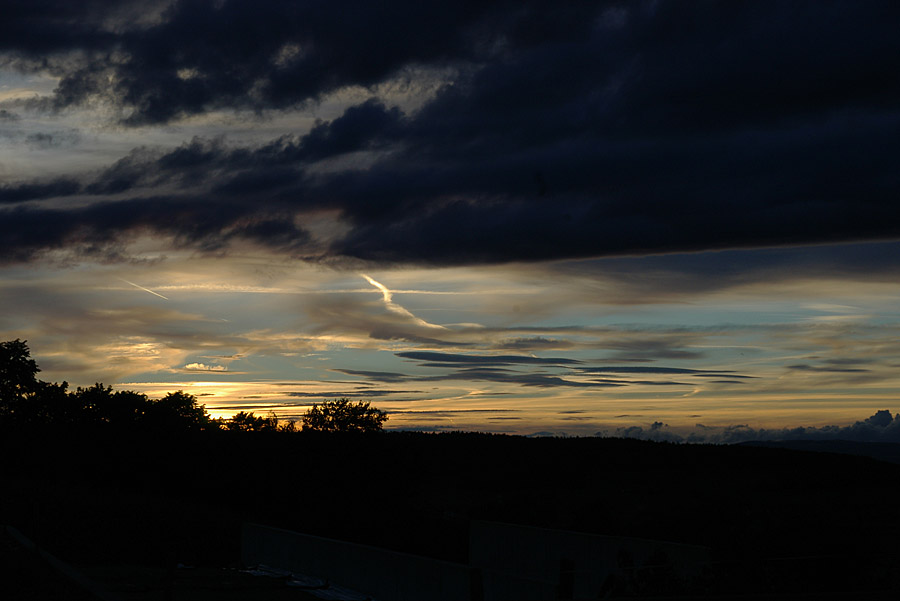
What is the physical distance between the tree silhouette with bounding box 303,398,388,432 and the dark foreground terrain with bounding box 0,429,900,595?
33.4 feet

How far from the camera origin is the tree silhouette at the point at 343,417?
3957 inches

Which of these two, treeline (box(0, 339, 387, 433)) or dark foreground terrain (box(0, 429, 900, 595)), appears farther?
treeline (box(0, 339, 387, 433))

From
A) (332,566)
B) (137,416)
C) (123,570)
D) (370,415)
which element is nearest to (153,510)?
(123,570)

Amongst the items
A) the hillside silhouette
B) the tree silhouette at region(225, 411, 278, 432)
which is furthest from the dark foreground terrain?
the tree silhouette at region(225, 411, 278, 432)

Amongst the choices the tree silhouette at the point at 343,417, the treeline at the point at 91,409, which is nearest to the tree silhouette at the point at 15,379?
the treeline at the point at 91,409

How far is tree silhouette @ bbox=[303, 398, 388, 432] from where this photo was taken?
100500 millimetres

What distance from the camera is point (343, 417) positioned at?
104125mm

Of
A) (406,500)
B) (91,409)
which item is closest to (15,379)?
(91,409)

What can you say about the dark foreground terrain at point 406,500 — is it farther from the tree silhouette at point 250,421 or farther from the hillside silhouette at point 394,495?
the tree silhouette at point 250,421

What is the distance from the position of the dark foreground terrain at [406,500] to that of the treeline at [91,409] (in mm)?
3153

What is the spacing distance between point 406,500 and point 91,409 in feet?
138

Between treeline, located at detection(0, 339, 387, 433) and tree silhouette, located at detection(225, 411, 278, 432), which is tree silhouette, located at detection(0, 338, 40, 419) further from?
tree silhouette, located at detection(225, 411, 278, 432)

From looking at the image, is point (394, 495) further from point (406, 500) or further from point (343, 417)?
point (343, 417)

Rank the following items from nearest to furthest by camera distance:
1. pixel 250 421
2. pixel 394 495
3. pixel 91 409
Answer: pixel 394 495 < pixel 91 409 < pixel 250 421
